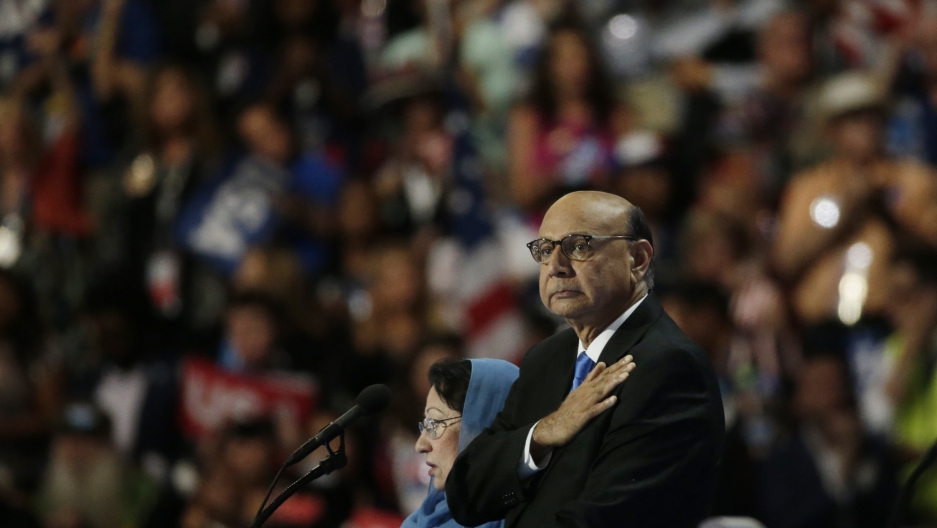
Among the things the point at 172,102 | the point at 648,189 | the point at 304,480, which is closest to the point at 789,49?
the point at 648,189

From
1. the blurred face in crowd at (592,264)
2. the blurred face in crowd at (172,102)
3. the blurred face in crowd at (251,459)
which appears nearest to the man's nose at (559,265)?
the blurred face in crowd at (592,264)

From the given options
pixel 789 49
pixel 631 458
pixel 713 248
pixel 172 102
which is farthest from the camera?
pixel 172 102

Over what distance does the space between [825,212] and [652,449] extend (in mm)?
3381

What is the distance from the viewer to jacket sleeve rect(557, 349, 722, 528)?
2.61 metres

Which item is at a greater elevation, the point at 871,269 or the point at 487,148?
the point at 487,148

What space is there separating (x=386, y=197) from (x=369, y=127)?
0.86 metres

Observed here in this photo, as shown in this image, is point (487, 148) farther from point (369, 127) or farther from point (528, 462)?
point (528, 462)

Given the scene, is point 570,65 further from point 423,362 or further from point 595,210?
point 595,210

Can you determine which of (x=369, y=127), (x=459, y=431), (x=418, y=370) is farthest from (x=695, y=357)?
(x=369, y=127)

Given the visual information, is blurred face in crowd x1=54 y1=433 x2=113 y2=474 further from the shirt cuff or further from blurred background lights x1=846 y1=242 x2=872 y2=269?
the shirt cuff

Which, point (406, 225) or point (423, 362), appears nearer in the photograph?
point (423, 362)

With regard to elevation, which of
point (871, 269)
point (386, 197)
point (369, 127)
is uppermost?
point (369, 127)

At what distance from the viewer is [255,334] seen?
22.6 ft

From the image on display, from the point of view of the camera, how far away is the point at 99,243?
8.27 meters
